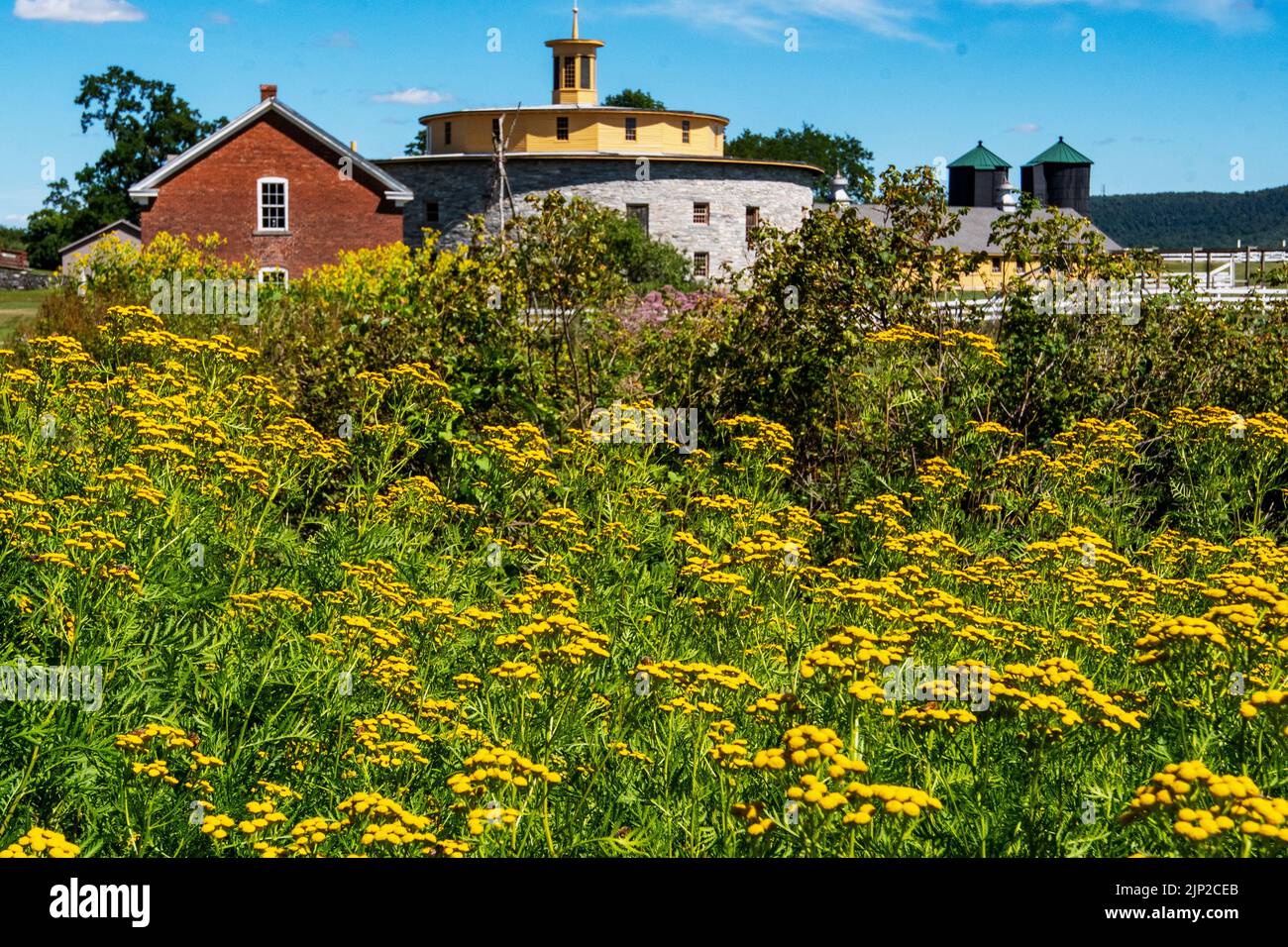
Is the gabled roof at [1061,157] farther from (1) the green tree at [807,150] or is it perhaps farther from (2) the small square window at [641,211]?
(2) the small square window at [641,211]

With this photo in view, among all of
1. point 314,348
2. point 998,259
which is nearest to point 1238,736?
point 998,259

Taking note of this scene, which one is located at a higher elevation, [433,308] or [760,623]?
[433,308]

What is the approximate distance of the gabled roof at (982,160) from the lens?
352 feet

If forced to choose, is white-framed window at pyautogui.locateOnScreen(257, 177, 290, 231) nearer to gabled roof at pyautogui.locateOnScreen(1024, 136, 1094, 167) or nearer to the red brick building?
the red brick building

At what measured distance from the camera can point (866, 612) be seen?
→ 5.71m

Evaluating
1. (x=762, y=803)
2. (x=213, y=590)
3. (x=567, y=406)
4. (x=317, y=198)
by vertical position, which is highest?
(x=317, y=198)

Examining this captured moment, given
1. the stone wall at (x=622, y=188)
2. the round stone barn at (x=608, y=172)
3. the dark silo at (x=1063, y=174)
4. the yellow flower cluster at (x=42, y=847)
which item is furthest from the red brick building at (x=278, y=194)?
the dark silo at (x=1063, y=174)

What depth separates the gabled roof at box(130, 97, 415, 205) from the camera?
4312cm

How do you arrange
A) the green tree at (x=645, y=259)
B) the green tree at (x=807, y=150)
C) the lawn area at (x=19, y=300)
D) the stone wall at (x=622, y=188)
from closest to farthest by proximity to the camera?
the lawn area at (x=19, y=300), the green tree at (x=645, y=259), the stone wall at (x=622, y=188), the green tree at (x=807, y=150)

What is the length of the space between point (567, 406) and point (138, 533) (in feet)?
18.2

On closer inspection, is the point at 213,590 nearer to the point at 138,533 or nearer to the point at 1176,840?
the point at 138,533

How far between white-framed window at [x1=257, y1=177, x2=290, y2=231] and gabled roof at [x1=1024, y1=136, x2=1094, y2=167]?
83.3 metres

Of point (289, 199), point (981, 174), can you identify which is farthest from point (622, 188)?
point (981, 174)

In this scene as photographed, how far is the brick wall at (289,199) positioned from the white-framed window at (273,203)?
0.53 feet
